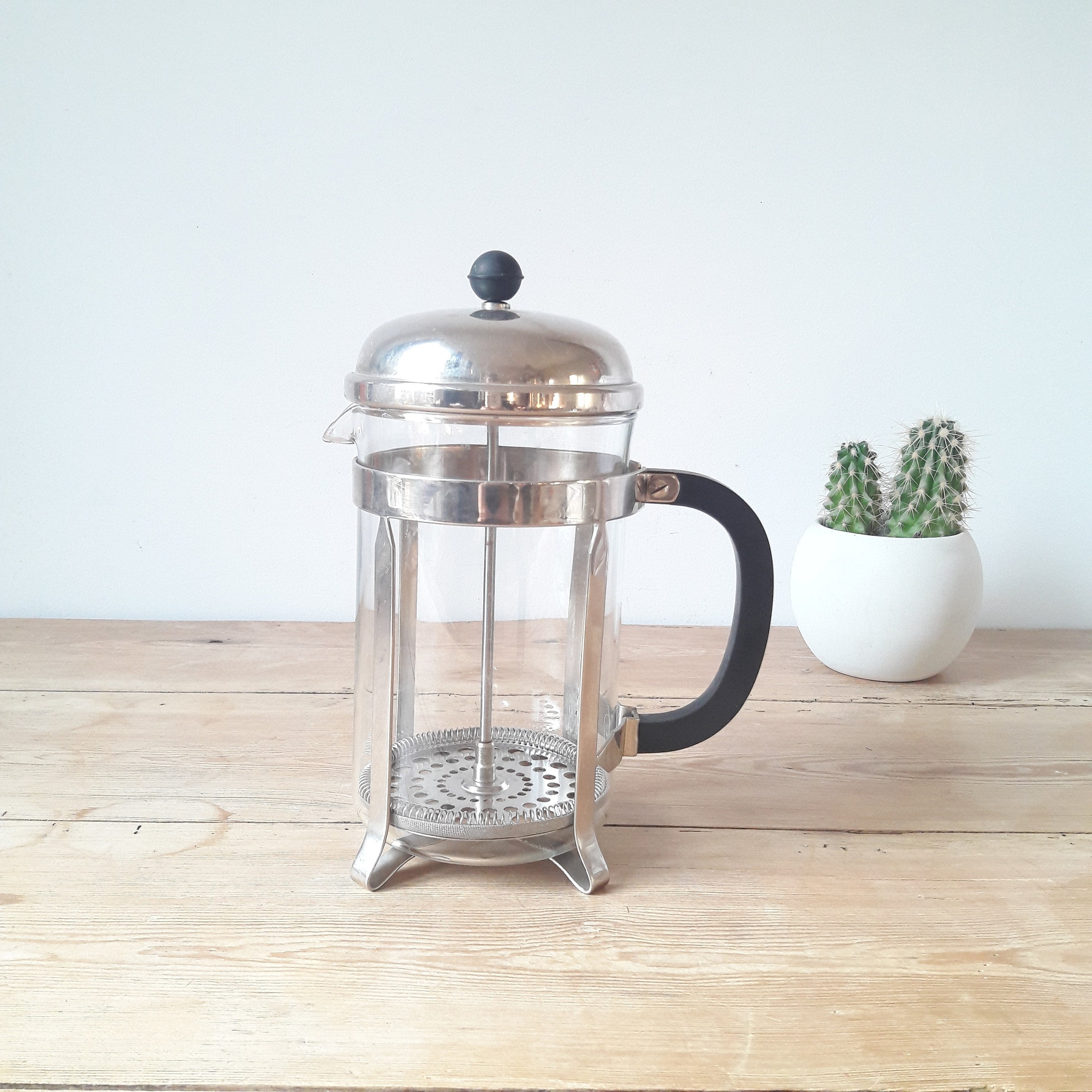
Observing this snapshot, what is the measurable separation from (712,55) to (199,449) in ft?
2.08

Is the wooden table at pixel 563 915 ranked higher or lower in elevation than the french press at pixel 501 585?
lower

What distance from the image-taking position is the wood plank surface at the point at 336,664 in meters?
0.87

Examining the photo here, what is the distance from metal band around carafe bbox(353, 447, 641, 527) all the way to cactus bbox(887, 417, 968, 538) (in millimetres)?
420

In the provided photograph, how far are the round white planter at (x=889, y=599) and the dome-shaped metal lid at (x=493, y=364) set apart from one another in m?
0.43

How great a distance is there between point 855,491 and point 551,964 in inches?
21.6

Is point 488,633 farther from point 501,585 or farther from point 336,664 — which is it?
point 336,664

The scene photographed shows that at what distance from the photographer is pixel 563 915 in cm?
54

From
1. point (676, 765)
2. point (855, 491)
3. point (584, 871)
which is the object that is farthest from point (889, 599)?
point (584, 871)

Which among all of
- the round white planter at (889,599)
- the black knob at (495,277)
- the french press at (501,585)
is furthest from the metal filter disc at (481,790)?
the round white planter at (889,599)

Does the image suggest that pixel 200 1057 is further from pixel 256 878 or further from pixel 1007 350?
pixel 1007 350

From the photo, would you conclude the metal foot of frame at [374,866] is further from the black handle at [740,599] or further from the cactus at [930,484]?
the cactus at [930,484]

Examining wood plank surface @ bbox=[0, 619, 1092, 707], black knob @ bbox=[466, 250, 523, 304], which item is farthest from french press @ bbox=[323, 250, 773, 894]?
wood plank surface @ bbox=[0, 619, 1092, 707]

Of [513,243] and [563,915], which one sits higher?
[513,243]

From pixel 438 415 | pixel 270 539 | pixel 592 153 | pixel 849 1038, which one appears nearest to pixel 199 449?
pixel 270 539
